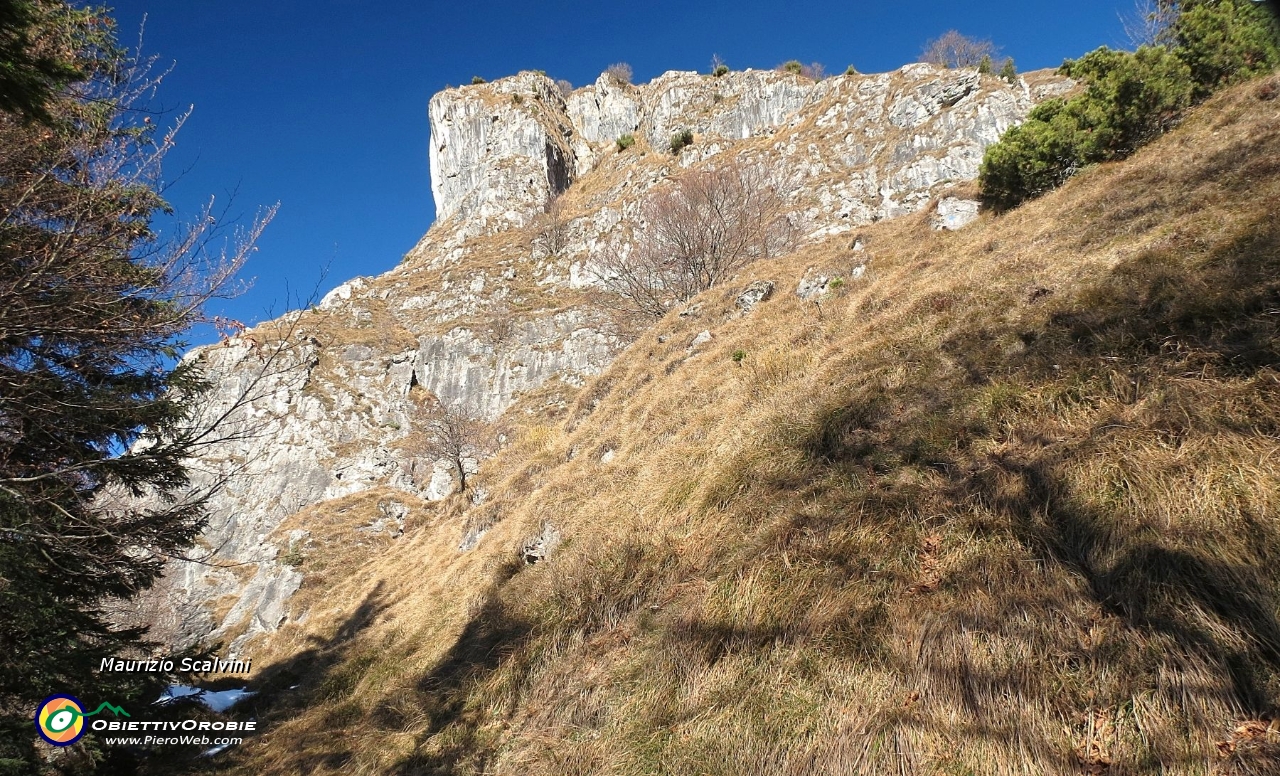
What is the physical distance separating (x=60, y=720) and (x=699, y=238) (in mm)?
21505

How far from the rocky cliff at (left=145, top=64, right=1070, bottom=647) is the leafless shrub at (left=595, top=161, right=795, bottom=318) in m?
5.67

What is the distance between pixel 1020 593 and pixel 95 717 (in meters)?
9.07

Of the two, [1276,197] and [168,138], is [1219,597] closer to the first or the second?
[1276,197]

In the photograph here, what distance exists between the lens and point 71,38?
560 centimetres

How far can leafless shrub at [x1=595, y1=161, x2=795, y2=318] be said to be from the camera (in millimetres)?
21859

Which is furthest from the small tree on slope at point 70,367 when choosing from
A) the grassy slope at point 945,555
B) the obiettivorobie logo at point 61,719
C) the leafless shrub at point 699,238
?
the leafless shrub at point 699,238

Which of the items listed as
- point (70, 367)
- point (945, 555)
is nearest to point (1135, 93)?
point (945, 555)

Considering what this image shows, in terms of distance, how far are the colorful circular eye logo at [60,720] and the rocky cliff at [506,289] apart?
1874 centimetres

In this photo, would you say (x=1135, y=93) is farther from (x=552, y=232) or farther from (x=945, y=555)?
(x=552, y=232)

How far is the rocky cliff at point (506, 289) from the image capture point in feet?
116

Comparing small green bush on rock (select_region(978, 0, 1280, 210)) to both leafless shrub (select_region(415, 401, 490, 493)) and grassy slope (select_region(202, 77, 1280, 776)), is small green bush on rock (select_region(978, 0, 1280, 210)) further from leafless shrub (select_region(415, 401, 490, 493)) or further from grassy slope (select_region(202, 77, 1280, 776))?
leafless shrub (select_region(415, 401, 490, 493))

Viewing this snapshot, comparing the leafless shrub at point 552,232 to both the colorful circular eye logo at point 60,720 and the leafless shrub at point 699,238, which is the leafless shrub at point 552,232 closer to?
the leafless shrub at point 699,238

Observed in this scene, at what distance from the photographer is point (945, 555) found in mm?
3338

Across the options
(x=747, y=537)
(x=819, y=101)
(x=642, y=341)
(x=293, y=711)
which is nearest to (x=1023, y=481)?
(x=747, y=537)
